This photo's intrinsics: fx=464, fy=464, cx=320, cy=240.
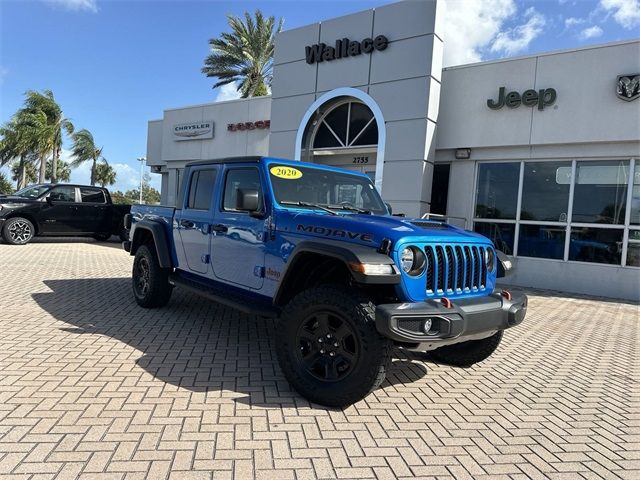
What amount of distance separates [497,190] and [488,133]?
1374 mm

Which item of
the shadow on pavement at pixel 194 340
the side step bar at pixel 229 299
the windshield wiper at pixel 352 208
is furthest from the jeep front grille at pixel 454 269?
the side step bar at pixel 229 299

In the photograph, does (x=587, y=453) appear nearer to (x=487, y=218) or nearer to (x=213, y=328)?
(x=213, y=328)

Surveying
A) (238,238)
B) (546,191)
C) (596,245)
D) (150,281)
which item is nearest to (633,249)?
(596,245)

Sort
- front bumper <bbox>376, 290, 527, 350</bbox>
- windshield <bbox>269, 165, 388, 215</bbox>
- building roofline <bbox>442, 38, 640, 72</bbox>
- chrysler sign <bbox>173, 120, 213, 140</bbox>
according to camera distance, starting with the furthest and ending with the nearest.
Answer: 1. chrysler sign <bbox>173, 120, 213, 140</bbox>
2. building roofline <bbox>442, 38, 640, 72</bbox>
3. windshield <bbox>269, 165, 388, 215</bbox>
4. front bumper <bbox>376, 290, 527, 350</bbox>

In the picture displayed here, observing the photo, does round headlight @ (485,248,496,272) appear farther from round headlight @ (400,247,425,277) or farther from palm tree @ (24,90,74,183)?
palm tree @ (24,90,74,183)

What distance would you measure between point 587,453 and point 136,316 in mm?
4959

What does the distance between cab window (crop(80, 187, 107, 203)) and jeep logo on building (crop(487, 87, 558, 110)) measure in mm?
11243

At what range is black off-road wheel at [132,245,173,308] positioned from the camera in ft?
19.6

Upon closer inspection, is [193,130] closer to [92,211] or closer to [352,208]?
[92,211]

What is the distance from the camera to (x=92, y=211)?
13.8 meters

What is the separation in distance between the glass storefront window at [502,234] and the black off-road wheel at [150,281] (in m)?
7.67

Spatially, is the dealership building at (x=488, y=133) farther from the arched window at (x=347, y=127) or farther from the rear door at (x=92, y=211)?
the rear door at (x=92, y=211)

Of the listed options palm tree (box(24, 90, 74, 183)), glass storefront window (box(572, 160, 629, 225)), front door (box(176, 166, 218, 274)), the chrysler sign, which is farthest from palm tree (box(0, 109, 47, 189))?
glass storefront window (box(572, 160, 629, 225))

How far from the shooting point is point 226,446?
2.83m
